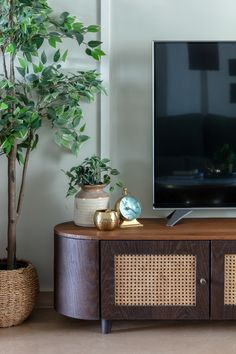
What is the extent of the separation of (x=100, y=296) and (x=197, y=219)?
677 millimetres

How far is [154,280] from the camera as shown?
246 centimetres

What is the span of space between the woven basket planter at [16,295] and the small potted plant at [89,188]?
36 cm

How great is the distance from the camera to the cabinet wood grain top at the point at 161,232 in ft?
7.97

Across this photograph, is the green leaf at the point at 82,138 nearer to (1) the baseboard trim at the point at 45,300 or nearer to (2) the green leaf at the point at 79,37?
(2) the green leaf at the point at 79,37

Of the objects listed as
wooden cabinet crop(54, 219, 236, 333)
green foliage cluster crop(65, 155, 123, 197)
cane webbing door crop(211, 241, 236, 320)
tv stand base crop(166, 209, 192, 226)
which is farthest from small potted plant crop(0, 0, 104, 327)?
cane webbing door crop(211, 241, 236, 320)

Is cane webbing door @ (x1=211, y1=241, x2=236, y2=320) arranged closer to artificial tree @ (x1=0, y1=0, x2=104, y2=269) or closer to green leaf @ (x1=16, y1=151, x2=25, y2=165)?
artificial tree @ (x1=0, y1=0, x2=104, y2=269)

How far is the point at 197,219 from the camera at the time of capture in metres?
2.81

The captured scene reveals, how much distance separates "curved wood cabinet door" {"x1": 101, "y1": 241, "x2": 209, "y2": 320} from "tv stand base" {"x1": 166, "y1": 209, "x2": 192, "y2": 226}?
21cm

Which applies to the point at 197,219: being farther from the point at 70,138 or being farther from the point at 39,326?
the point at 39,326

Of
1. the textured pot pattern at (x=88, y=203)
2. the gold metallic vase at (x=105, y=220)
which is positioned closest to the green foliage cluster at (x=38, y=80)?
the textured pot pattern at (x=88, y=203)

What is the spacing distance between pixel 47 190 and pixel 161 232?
712 millimetres

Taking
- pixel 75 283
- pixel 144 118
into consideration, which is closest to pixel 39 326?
pixel 75 283

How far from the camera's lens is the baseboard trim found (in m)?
2.88

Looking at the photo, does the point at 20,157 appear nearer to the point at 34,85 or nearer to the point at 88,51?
the point at 34,85
